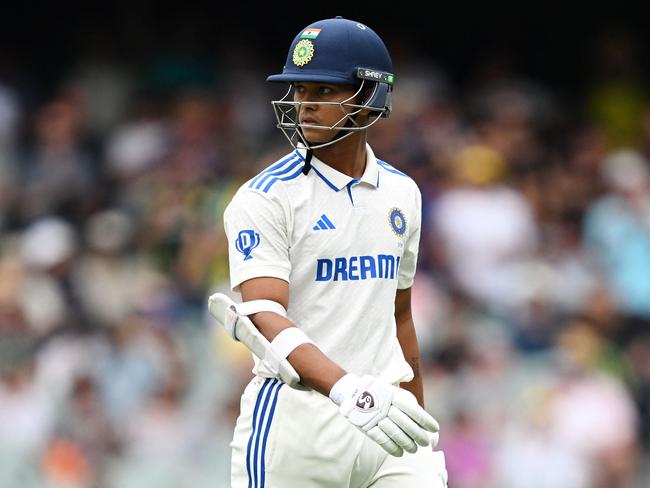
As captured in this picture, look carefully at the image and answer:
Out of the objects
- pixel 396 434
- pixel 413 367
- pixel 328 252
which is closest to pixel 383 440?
pixel 396 434

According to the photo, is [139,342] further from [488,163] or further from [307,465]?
[307,465]

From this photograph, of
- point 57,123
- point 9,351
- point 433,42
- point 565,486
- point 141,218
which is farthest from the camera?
point 433,42

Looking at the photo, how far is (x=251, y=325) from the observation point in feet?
13.4

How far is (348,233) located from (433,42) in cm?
848

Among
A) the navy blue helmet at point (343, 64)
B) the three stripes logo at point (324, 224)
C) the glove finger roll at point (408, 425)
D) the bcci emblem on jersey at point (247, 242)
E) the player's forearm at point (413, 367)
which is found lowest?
the glove finger roll at point (408, 425)

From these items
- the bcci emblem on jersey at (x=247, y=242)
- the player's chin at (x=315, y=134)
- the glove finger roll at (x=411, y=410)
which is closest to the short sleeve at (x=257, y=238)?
the bcci emblem on jersey at (x=247, y=242)

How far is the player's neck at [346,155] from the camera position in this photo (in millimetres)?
4441

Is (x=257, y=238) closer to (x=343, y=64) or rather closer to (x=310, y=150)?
(x=310, y=150)

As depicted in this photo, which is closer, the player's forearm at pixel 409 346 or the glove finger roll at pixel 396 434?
the glove finger roll at pixel 396 434

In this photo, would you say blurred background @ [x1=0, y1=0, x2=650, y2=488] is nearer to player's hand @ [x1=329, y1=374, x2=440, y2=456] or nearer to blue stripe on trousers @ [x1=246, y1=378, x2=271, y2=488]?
blue stripe on trousers @ [x1=246, y1=378, x2=271, y2=488]

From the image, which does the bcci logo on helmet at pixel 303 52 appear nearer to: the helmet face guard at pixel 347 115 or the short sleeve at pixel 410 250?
the helmet face guard at pixel 347 115

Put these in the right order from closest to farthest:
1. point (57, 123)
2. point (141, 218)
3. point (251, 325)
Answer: point (251, 325) < point (141, 218) < point (57, 123)

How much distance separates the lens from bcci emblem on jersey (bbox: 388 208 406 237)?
4480 mm

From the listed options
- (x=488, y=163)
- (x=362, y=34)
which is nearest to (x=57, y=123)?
(x=488, y=163)
